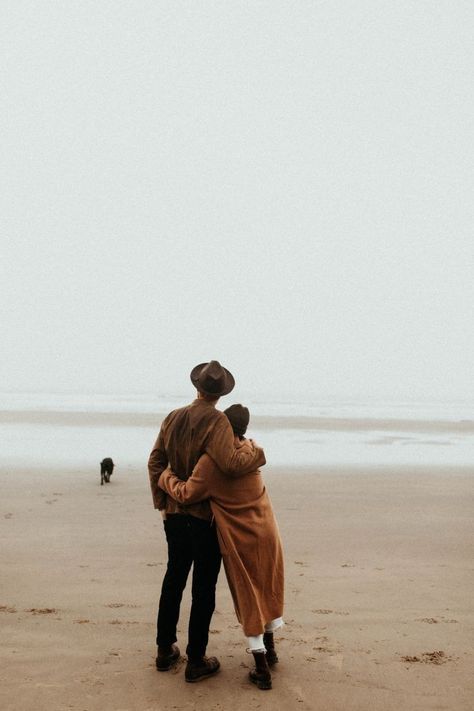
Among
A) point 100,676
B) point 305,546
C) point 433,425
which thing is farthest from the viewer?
point 433,425

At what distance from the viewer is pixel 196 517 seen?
4.22 m

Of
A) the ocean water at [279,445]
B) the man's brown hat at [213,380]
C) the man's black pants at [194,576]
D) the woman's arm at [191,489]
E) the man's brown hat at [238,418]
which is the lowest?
the ocean water at [279,445]

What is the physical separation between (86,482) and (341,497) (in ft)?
15.4

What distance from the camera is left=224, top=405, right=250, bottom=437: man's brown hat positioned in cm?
440

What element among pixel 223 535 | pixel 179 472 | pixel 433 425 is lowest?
A: pixel 433 425

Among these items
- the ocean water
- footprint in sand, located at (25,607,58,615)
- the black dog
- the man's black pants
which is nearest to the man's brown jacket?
the man's black pants

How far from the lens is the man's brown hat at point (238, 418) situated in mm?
4398

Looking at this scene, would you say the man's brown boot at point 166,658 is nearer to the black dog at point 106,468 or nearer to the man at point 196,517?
the man at point 196,517

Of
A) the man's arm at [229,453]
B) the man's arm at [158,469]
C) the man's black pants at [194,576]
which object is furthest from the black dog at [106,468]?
the man's arm at [229,453]

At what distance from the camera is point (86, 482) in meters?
12.3

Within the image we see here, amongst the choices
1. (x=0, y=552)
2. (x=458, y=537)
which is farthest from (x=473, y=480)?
(x=0, y=552)

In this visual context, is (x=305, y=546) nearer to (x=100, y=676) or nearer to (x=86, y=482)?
(x=100, y=676)

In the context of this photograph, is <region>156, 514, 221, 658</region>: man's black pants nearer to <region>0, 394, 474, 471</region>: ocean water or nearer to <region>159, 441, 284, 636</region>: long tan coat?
<region>159, 441, 284, 636</region>: long tan coat

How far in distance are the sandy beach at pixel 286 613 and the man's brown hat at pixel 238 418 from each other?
1.56 meters
